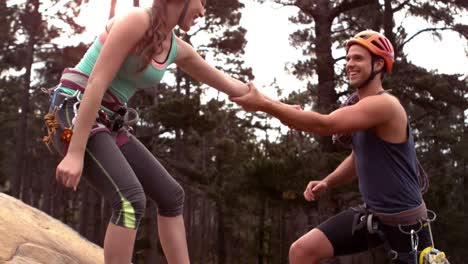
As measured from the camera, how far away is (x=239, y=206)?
82.5 ft

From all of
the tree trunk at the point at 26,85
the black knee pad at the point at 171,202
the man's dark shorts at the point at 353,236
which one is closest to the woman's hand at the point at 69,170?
the black knee pad at the point at 171,202

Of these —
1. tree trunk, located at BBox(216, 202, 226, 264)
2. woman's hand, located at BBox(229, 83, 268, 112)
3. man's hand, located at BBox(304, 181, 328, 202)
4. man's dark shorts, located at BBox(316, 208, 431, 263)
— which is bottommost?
tree trunk, located at BBox(216, 202, 226, 264)

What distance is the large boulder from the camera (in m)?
4.16

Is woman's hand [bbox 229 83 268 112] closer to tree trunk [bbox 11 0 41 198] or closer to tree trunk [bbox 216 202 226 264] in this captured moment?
tree trunk [bbox 11 0 41 198]

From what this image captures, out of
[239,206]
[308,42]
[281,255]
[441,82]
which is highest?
[308,42]

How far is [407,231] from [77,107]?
2.25m

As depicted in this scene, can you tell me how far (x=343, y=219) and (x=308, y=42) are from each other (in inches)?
662

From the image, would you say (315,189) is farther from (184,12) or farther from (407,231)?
(184,12)

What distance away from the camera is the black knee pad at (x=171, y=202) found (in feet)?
11.3

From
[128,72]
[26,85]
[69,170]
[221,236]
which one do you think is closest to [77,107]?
[128,72]

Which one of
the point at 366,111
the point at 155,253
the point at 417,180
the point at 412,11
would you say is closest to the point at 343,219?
the point at 417,180

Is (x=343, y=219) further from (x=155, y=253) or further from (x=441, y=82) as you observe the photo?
(x=155, y=253)

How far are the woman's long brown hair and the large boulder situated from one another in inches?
77.1

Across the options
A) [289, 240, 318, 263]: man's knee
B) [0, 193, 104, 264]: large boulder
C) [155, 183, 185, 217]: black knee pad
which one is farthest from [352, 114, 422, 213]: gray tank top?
[0, 193, 104, 264]: large boulder
